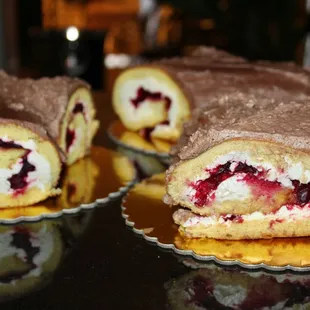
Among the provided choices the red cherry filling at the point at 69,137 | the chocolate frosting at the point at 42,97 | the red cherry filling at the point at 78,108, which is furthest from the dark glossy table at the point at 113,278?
the red cherry filling at the point at 78,108

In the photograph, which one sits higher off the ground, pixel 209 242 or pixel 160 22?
pixel 160 22

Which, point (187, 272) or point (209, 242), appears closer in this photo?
point (187, 272)

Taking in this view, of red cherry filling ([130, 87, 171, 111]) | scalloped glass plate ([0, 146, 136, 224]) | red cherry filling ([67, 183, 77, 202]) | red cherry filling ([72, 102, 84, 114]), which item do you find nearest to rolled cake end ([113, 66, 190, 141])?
red cherry filling ([130, 87, 171, 111])

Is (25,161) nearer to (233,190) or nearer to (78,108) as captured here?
(78,108)

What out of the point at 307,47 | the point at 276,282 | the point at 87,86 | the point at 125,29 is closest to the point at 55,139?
the point at 87,86

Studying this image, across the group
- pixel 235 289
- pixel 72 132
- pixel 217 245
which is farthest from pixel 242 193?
pixel 72 132

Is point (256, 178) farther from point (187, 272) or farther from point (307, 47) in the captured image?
point (307, 47)

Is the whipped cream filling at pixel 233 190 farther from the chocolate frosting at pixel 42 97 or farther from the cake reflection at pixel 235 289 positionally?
the chocolate frosting at pixel 42 97

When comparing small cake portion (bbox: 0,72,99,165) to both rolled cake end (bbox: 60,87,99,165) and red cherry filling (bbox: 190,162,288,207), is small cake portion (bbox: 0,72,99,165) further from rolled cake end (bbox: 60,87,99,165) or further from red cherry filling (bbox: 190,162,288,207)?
red cherry filling (bbox: 190,162,288,207)
